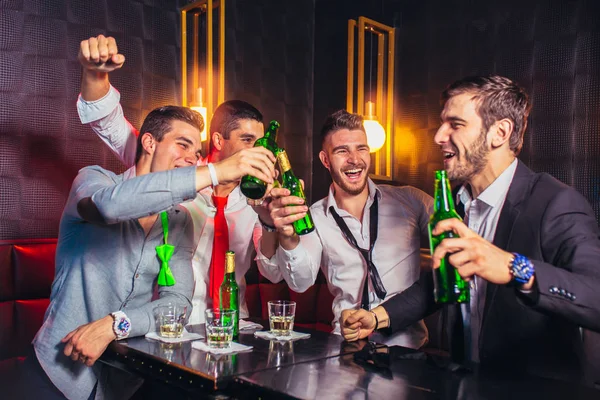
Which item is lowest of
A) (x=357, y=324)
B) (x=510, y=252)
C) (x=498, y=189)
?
(x=357, y=324)

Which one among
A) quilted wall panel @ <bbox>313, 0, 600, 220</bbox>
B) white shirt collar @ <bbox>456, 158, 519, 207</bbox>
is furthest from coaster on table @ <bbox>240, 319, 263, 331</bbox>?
quilted wall panel @ <bbox>313, 0, 600, 220</bbox>

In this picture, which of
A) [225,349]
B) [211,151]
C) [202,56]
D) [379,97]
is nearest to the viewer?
[225,349]

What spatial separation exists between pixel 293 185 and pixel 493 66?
2.30 meters

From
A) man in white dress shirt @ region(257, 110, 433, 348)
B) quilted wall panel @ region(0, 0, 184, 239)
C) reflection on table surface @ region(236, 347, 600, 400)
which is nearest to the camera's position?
reflection on table surface @ region(236, 347, 600, 400)

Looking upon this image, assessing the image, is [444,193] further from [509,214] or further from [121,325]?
[121,325]

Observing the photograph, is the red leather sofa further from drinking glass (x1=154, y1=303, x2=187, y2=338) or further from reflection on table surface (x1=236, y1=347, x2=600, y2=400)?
reflection on table surface (x1=236, y1=347, x2=600, y2=400)

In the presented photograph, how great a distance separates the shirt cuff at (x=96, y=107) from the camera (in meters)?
2.66

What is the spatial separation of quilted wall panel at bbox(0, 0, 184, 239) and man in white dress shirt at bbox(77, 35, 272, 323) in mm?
679

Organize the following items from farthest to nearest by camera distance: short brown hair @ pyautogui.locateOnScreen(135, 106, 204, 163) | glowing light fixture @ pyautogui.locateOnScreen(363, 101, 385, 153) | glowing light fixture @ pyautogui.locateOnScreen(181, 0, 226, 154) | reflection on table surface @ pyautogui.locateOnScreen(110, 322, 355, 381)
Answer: glowing light fixture @ pyautogui.locateOnScreen(363, 101, 385, 153)
glowing light fixture @ pyautogui.locateOnScreen(181, 0, 226, 154)
short brown hair @ pyautogui.locateOnScreen(135, 106, 204, 163)
reflection on table surface @ pyautogui.locateOnScreen(110, 322, 355, 381)

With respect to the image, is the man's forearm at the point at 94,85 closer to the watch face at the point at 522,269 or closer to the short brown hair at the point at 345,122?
the short brown hair at the point at 345,122

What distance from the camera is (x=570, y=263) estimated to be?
1.56m

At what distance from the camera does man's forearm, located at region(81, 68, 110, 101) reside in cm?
244

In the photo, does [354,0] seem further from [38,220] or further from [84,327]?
[84,327]

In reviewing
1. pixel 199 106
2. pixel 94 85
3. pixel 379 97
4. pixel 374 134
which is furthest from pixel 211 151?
pixel 379 97
